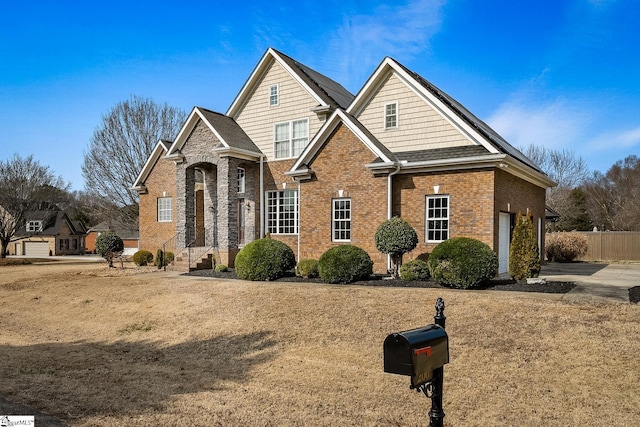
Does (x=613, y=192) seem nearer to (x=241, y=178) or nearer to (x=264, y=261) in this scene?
(x=241, y=178)

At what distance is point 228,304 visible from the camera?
12.1m

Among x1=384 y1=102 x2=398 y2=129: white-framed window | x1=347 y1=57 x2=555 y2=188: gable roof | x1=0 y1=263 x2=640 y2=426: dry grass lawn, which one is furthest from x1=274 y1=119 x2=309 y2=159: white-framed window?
x1=0 y1=263 x2=640 y2=426: dry grass lawn

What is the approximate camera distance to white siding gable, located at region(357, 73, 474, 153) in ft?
54.7

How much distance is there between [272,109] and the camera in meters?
22.1

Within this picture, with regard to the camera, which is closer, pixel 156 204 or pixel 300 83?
pixel 300 83

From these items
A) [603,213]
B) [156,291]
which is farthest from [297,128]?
[603,213]

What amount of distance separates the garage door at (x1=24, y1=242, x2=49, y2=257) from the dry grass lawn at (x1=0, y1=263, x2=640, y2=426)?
145ft

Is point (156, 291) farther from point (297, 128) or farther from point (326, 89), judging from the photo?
point (326, 89)

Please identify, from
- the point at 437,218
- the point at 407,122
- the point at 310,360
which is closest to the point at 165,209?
the point at 407,122

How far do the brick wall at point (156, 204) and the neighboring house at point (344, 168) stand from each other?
359 cm

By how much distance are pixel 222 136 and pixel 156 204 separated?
8.84 metres

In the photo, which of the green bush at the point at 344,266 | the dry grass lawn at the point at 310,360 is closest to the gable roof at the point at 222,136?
the green bush at the point at 344,266

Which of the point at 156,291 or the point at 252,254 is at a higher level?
the point at 252,254

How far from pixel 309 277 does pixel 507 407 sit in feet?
35.3
